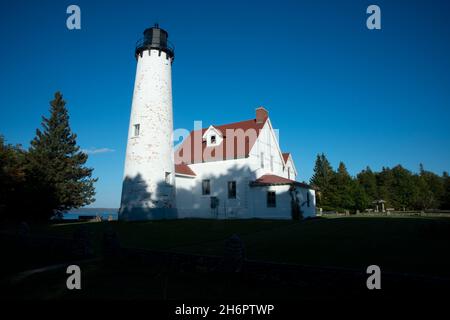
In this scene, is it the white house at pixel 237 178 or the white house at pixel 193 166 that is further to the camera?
the white house at pixel 237 178

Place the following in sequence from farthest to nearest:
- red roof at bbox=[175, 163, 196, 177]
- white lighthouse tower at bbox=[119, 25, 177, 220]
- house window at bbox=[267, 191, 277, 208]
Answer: red roof at bbox=[175, 163, 196, 177], house window at bbox=[267, 191, 277, 208], white lighthouse tower at bbox=[119, 25, 177, 220]

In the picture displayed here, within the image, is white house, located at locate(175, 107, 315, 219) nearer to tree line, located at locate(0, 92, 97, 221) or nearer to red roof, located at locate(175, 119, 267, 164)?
red roof, located at locate(175, 119, 267, 164)

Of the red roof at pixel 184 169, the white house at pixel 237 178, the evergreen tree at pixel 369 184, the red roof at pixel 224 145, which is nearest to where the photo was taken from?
the white house at pixel 237 178

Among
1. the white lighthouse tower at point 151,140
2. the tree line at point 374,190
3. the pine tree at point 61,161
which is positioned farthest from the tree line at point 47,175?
the tree line at point 374,190

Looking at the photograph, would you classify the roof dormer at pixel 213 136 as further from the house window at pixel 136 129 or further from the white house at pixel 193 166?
the house window at pixel 136 129

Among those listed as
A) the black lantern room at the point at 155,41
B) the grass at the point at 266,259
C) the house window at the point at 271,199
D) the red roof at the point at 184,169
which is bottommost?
the grass at the point at 266,259

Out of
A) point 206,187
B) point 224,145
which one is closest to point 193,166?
point 206,187

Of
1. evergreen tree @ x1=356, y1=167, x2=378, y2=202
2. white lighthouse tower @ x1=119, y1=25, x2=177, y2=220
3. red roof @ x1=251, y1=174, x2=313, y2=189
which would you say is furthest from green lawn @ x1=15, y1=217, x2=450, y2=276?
evergreen tree @ x1=356, y1=167, x2=378, y2=202

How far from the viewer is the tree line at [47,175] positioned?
26.3 meters

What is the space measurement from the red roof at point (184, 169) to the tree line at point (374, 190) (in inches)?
1042

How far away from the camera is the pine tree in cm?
3699

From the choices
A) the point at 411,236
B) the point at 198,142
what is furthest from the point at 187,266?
the point at 198,142

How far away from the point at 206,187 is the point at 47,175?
20.4 metres

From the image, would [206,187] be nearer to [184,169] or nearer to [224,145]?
[184,169]
